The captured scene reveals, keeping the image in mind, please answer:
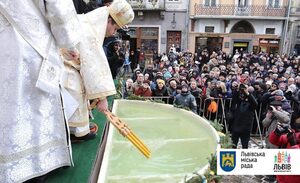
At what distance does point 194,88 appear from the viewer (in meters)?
8.20

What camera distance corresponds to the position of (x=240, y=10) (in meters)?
24.6

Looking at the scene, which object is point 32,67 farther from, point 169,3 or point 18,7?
point 169,3

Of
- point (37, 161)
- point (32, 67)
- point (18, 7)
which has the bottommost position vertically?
point (37, 161)

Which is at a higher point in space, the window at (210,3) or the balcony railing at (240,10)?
the window at (210,3)

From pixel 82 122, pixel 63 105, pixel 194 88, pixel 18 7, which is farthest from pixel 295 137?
pixel 18 7

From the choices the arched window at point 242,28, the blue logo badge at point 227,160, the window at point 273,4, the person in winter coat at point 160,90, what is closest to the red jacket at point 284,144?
the blue logo badge at point 227,160

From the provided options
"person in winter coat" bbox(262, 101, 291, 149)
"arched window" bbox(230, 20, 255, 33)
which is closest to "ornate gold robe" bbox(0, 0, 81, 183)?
"person in winter coat" bbox(262, 101, 291, 149)

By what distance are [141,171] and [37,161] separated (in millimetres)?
992

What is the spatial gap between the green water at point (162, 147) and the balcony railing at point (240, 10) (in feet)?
68.3

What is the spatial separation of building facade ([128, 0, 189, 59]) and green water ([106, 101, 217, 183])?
19.9 meters

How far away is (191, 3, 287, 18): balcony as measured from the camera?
79.7 ft

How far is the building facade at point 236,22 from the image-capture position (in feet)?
79.7

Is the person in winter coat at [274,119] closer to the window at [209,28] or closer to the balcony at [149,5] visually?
the balcony at [149,5]

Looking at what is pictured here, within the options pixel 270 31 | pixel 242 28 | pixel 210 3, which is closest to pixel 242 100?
pixel 210 3
